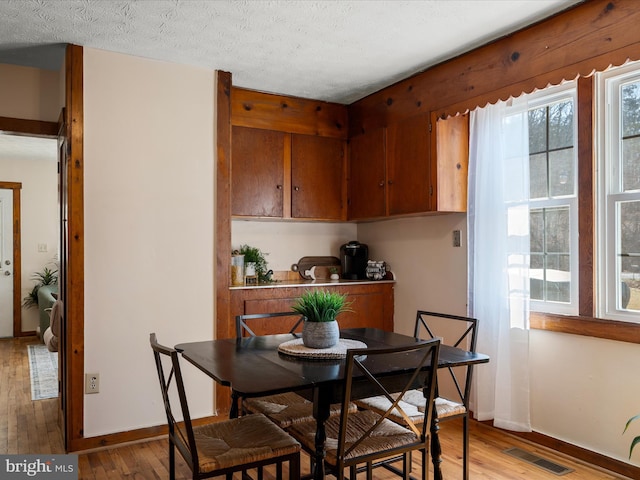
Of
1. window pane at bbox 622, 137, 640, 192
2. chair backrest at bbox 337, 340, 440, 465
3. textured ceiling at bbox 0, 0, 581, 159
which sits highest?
textured ceiling at bbox 0, 0, 581, 159

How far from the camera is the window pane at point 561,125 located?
303 cm

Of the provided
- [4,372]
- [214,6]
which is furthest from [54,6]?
[4,372]

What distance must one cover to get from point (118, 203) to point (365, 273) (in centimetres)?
212

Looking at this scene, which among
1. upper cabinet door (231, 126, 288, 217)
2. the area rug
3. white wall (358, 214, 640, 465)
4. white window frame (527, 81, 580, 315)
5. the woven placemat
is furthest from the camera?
the area rug

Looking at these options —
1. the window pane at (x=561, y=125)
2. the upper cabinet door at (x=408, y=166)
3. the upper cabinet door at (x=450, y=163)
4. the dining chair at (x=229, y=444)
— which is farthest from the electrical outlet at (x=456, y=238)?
the dining chair at (x=229, y=444)

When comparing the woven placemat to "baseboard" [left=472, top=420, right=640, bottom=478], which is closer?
the woven placemat

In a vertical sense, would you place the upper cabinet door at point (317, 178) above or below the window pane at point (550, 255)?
above

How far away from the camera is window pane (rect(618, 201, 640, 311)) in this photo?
Result: 2703 millimetres

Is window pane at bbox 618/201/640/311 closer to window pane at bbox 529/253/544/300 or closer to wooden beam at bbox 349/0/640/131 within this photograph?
window pane at bbox 529/253/544/300

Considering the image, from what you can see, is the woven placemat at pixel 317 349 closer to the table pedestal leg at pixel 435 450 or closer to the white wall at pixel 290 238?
the table pedestal leg at pixel 435 450

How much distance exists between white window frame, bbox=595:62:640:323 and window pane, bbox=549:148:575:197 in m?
0.20

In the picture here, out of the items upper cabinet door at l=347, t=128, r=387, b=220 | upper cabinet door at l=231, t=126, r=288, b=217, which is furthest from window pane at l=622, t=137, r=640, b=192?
upper cabinet door at l=231, t=126, r=288, b=217

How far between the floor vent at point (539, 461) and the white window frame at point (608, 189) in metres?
0.84

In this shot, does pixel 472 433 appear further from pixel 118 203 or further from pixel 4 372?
pixel 4 372
